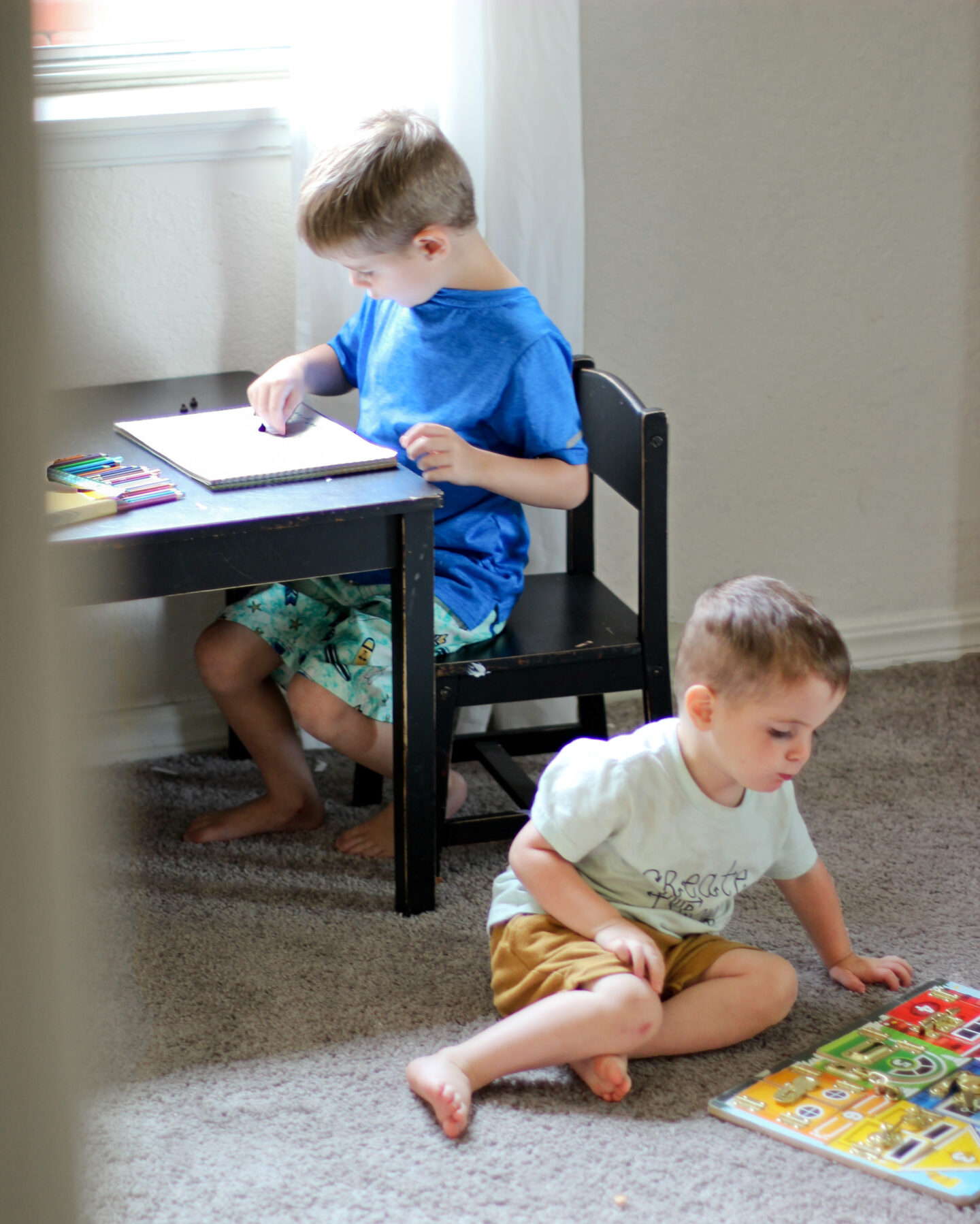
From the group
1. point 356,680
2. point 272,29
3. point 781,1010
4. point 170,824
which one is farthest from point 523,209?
point 781,1010

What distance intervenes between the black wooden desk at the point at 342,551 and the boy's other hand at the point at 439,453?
21 mm

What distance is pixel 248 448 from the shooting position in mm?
1333

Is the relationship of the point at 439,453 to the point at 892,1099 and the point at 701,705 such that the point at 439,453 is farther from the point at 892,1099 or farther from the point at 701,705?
the point at 892,1099

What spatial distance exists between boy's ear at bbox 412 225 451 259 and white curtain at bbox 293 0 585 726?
31cm

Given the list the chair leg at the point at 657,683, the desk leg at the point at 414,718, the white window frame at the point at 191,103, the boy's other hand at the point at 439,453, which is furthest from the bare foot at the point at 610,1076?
the white window frame at the point at 191,103

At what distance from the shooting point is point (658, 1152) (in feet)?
3.39

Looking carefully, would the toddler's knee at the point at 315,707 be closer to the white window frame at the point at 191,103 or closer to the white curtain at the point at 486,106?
the white curtain at the point at 486,106

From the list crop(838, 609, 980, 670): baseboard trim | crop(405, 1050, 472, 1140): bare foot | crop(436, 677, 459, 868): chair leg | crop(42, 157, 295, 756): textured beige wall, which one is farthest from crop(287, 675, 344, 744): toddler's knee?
crop(838, 609, 980, 670): baseboard trim

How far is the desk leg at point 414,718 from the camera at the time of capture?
1264mm

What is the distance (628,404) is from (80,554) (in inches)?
51.6

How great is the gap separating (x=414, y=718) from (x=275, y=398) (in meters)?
0.39

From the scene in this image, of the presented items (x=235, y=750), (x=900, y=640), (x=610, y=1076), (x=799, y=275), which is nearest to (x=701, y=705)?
(x=610, y=1076)

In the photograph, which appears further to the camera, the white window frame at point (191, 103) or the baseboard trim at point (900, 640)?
the baseboard trim at point (900, 640)

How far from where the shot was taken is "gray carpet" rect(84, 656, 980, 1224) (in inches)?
38.5
